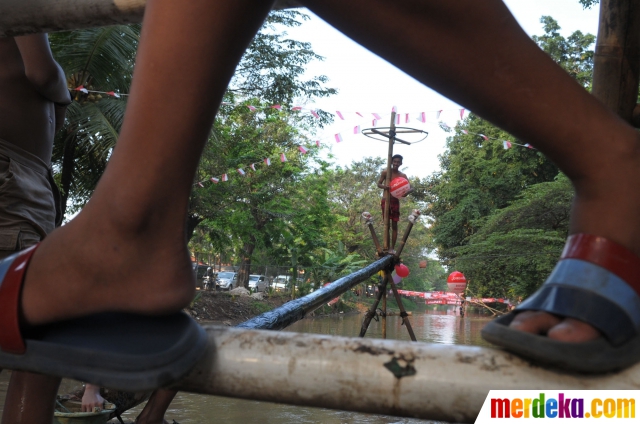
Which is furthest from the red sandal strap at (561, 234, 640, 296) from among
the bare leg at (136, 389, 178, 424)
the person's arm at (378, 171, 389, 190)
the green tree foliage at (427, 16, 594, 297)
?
the green tree foliage at (427, 16, 594, 297)

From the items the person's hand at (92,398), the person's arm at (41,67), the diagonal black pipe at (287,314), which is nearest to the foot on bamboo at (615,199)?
the diagonal black pipe at (287,314)

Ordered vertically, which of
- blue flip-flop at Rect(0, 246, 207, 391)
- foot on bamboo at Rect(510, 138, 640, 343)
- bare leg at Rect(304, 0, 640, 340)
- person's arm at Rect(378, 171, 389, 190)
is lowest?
blue flip-flop at Rect(0, 246, 207, 391)

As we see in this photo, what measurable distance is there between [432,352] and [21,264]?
13.4 inches

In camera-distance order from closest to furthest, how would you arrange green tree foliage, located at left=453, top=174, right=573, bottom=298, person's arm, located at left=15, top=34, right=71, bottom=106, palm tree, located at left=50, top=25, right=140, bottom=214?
person's arm, located at left=15, top=34, right=71, bottom=106, palm tree, located at left=50, top=25, right=140, bottom=214, green tree foliage, located at left=453, top=174, right=573, bottom=298

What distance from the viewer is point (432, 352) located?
1.41 ft

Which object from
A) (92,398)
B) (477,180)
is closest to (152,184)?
(92,398)

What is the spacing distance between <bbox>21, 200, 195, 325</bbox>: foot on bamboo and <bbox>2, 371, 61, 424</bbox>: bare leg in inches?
30.3

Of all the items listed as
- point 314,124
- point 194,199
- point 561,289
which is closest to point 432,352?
point 561,289

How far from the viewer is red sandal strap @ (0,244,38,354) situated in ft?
1.55

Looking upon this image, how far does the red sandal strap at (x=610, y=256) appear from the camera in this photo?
467mm

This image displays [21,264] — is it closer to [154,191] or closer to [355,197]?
[154,191]

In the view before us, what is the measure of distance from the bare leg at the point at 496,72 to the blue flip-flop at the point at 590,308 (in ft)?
0.04

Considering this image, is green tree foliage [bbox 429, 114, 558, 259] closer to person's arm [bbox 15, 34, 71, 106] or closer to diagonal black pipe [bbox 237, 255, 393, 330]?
diagonal black pipe [bbox 237, 255, 393, 330]

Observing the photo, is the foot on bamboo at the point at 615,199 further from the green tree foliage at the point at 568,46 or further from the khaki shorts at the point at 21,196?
the green tree foliage at the point at 568,46
